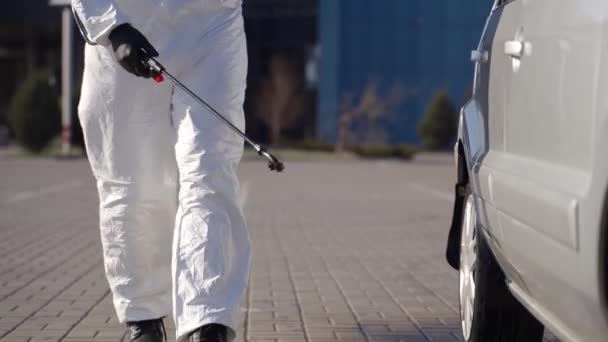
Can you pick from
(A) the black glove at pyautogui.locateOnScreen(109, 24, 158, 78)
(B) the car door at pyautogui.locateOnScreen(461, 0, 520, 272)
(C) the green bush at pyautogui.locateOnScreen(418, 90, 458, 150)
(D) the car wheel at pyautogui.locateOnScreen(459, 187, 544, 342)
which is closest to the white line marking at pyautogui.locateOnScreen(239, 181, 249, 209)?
(B) the car door at pyautogui.locateOnScreen(461, 0, 520, 272)

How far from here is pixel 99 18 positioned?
12.5 ft

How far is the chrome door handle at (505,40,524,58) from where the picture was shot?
347cm

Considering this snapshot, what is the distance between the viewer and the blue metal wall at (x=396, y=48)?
57.8 meters

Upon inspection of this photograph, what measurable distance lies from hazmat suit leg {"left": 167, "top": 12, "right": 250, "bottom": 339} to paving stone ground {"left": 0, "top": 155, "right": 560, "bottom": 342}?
129cm

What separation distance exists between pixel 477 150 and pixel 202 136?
1.03 m

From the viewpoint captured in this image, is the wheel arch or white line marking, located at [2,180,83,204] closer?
the wheel arch

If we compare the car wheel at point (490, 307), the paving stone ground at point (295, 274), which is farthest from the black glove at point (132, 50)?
the paving stone ground at point (295, 274)

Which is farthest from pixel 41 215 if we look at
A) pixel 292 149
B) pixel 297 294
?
pixel 292 149

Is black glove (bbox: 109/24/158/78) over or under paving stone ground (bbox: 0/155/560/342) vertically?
over

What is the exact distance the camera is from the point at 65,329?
5.21m

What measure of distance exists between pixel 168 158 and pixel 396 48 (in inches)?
2144

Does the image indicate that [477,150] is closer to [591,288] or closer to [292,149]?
[591,288]

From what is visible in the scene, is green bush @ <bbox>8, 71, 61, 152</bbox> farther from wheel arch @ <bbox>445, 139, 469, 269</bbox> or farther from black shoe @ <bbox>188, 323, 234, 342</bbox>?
black shoe @ <bbox>188, 323, 234, 342</bbox>

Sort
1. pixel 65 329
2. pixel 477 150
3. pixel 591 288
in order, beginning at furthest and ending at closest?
pixel 65 329, pixel 477 150, pixel 591 288
